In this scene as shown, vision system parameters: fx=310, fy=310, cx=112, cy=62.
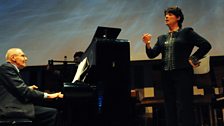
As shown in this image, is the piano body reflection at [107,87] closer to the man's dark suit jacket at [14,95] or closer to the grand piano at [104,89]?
the grand piano at [104,89]

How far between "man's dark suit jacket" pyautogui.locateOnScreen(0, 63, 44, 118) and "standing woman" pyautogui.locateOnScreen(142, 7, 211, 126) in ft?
4.01

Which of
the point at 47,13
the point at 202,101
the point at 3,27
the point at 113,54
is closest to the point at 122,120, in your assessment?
the point at 113,54

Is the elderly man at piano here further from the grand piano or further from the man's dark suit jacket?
the grand piano

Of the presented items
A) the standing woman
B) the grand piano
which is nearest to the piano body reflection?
the grand piano

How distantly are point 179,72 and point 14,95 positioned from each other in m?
1.58

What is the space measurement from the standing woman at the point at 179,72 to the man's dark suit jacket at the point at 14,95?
1.22m

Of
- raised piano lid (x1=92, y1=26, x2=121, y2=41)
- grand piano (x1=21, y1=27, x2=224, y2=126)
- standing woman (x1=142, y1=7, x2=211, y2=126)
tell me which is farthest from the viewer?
raised piano lid (x1=92, y1=26, x2=121, y2=41)

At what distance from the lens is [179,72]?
8.77ft

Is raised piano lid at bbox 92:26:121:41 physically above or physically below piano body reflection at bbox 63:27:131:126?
above

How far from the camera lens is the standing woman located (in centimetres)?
261

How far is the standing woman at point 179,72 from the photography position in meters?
2.61

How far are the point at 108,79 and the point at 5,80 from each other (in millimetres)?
1015

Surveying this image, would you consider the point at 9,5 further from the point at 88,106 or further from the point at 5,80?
the point at 88,106

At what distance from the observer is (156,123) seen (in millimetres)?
4762
